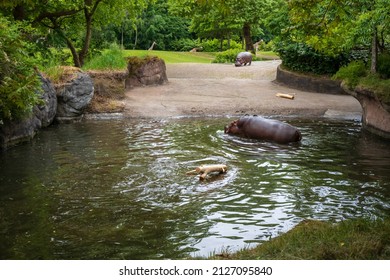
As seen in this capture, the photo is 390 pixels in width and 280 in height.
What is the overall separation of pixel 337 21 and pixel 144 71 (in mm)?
14153

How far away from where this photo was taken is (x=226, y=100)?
19.9 m

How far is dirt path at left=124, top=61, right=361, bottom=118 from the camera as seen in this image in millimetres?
18297

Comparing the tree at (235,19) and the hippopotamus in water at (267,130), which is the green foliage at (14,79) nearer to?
the hippopotamus in water at (267,130)

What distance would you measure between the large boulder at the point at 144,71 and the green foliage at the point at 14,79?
8.85 metres

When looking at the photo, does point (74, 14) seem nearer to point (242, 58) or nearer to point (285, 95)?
point (285, 95)

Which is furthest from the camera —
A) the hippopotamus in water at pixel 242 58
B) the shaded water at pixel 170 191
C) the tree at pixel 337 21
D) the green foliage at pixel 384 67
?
the hippopotamus in water at pixel 242 58

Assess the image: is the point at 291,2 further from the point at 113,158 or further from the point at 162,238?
the point at 113,158

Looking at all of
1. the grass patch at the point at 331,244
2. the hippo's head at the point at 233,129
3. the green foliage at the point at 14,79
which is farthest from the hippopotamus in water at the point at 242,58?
the grass patch at the point at 331,244

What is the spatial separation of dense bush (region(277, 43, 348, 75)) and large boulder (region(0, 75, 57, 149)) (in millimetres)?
10980

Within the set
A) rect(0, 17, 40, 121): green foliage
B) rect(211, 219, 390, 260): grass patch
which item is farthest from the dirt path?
rect(211, 219, 390, 260): grass patch

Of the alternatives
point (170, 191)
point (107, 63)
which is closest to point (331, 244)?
point (170, 191)

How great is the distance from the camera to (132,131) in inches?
605

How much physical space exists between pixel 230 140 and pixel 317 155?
2.45 m

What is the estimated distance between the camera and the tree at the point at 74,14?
1903cm
